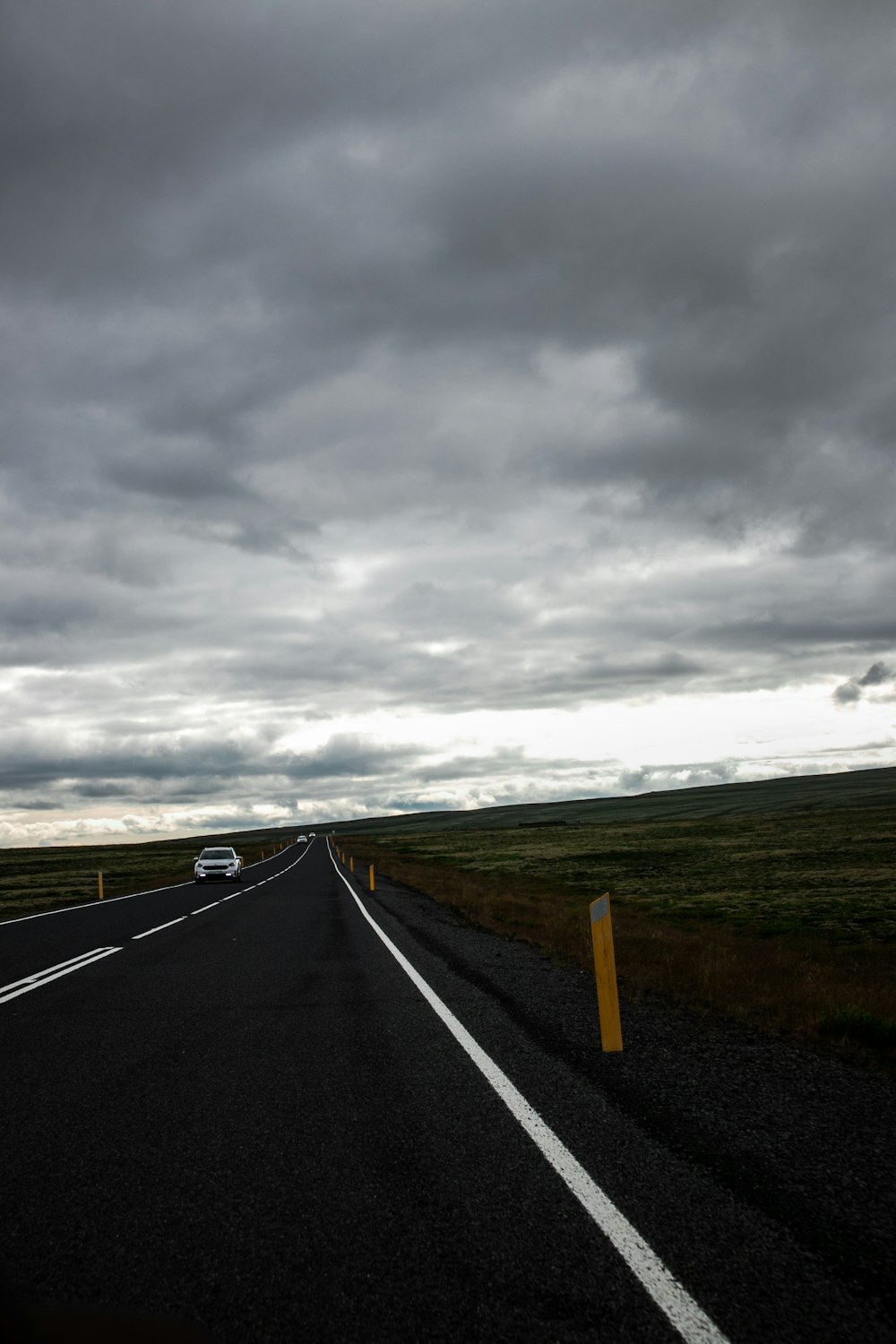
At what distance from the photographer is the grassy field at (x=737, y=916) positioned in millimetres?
9172

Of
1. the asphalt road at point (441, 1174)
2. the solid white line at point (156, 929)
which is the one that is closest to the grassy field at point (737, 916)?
the asphalt road at point (441, 1174)

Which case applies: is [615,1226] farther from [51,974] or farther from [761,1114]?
[51,974]

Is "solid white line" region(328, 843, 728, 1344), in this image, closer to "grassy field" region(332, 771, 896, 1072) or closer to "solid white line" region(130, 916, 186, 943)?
"grassy field" region(332, 771, 896, 1072)

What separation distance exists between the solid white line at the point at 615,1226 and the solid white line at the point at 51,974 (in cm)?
648

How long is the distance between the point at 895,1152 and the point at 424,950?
959cm

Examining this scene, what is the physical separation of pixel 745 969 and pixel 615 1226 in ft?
28.9

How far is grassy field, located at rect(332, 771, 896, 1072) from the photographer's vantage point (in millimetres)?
9172

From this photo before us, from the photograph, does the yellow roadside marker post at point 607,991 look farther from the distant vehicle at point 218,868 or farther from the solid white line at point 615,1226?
the distant vehicle at point 218,868

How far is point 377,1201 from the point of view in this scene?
4.20m

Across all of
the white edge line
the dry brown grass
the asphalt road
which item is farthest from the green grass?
the white edge line

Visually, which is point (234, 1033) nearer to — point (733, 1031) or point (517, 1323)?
point (733, 1031)

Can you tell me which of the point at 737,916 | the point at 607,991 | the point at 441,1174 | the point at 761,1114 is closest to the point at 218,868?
the point at 737,916

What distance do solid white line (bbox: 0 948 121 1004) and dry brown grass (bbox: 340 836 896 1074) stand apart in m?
7.30

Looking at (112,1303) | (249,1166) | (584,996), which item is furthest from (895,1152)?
(584,996)
